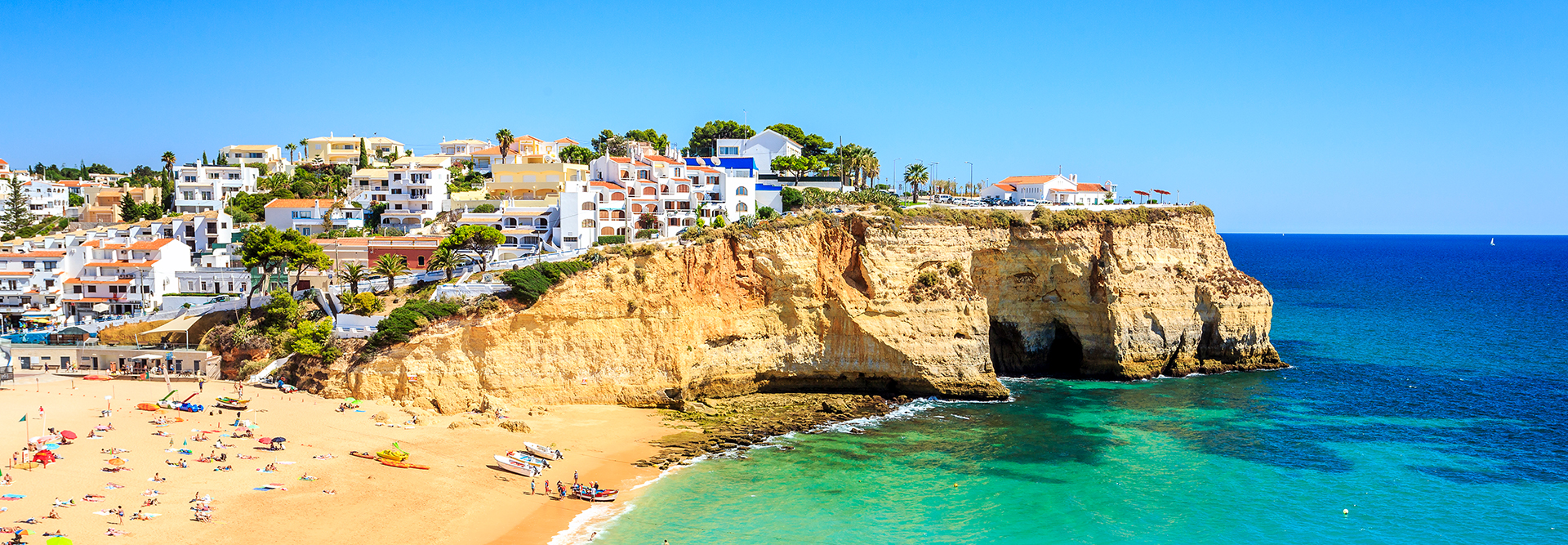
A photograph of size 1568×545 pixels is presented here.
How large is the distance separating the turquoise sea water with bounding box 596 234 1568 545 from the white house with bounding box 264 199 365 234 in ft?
144

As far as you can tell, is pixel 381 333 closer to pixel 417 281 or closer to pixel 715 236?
pixel 417 281

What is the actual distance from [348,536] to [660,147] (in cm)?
6483

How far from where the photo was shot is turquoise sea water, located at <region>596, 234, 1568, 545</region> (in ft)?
98.4

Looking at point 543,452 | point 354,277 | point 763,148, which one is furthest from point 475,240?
point 763,148

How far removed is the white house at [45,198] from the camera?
91875mm

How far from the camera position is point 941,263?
164 ft

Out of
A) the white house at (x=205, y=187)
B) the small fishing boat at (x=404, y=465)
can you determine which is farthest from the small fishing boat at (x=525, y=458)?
the white house at (x=205, y=187)

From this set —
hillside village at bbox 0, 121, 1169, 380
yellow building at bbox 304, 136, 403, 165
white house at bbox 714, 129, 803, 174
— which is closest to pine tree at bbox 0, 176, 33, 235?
hillside village at bbox 0, 121, 1169, 380

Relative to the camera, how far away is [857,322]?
1847 inches

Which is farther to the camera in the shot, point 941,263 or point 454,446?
point 941,263

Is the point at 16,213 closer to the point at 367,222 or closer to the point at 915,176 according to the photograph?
the point at 367,222

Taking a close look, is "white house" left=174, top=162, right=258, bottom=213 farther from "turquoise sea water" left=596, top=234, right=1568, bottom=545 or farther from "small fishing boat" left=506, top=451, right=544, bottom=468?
"turquoise sea water" left=596, top=234, right=1568, bottom=545

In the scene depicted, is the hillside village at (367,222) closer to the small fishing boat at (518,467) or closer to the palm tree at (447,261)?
the palm tree at (447,261)

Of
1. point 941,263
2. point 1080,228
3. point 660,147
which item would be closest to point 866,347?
point 941,263
